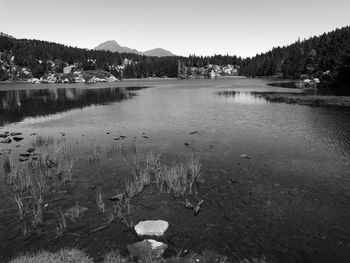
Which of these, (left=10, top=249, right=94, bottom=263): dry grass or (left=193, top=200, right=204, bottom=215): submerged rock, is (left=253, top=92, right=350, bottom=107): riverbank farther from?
(left=10, top=249, right=94, bottom=263): dry grass

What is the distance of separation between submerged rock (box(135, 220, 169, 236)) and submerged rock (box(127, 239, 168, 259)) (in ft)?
3.34

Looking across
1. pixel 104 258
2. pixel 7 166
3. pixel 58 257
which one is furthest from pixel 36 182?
pixel 104 258

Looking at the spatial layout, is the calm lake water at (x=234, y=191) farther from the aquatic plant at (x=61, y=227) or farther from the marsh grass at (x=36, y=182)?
the marsh grass at (x=36, y=182)

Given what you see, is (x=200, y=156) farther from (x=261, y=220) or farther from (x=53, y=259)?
(x=53, y=259)

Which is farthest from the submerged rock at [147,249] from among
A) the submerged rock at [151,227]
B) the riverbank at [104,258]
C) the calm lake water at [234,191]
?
the submerged rock at [151,227]

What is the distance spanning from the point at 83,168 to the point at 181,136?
17806 mm

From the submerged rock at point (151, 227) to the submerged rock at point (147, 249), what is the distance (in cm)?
102

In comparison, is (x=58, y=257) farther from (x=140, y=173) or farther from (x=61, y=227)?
(x=140, y=173)

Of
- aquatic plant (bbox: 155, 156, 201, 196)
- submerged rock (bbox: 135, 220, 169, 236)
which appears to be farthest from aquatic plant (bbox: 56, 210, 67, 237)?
aquatic plant (bbox: 155, 156, 201, 196)

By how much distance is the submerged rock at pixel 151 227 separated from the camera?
629 inches

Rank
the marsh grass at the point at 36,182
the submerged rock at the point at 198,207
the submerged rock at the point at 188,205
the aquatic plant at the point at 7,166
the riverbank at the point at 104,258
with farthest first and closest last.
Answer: the aquatic plant at the point at 7,166
the submerged rock at the point at 188,205
the submerged rock at the point at 198,207
the marsh grass at the point at 36,182
the riverbank at the point at 104,258

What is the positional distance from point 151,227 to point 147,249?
2.26 meters

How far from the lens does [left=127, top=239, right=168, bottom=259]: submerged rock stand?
13584 mm

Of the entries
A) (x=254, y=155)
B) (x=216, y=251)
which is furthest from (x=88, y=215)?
(x=254, y=155)
